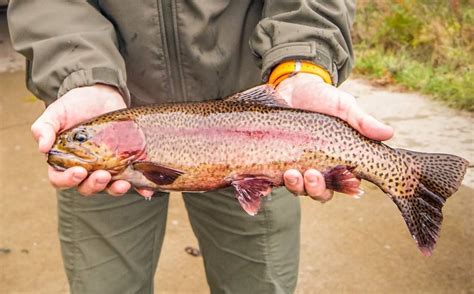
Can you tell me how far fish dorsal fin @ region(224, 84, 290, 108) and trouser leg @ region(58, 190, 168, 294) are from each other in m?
0.55

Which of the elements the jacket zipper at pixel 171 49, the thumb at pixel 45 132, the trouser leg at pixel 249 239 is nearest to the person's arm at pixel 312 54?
the jacket zipper at pixel 171 49

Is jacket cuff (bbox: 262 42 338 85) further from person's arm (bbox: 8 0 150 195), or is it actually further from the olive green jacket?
person's arm (bbox: 8 0 150 195)

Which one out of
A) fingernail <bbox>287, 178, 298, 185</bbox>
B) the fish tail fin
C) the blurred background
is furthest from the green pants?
the blurred background

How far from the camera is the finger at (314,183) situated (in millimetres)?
1916

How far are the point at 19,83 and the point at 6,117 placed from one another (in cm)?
115

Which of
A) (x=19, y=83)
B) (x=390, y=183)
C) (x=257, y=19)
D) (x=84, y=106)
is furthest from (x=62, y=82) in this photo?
(x=19, y=83)

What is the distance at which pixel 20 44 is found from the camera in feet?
7.48

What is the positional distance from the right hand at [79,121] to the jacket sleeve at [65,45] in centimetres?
4

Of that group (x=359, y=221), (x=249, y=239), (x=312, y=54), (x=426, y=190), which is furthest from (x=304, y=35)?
(x=359, y=221)

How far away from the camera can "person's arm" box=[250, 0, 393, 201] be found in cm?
204

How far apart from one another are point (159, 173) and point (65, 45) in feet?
1.89

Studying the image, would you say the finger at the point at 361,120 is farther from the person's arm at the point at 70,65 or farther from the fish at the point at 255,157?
the person's arm at the point at 70,65

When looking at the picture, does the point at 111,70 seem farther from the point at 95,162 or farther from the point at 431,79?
the point at 431,79

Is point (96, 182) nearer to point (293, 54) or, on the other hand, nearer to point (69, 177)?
point (69, 177)
